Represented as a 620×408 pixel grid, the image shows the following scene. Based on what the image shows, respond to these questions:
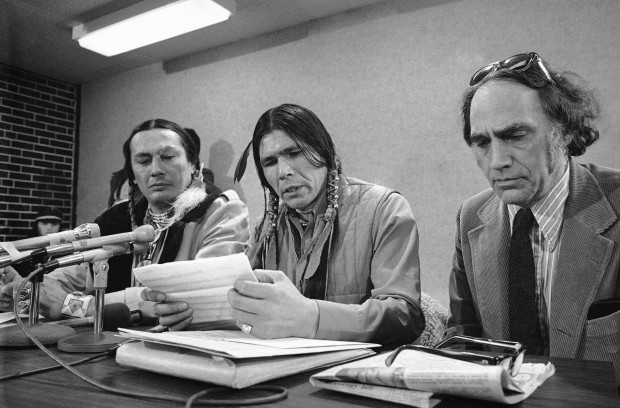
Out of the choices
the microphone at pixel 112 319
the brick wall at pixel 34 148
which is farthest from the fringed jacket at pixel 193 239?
the brick wall at pixel 34 148

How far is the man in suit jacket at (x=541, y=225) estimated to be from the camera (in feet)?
3.99

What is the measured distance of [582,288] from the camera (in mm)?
1222

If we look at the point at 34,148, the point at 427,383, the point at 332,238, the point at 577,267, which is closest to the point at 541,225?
the point at 577,267

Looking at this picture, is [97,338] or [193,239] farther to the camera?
[193,239]

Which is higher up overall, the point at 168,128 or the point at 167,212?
the point at 168,128

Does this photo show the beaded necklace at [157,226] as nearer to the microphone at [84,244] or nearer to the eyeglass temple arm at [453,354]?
the microphone at [84,244]

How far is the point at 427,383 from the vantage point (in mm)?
589

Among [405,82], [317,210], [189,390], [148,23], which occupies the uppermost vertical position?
[148,23]

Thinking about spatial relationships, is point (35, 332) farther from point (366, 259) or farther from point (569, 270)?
point (569, 270)

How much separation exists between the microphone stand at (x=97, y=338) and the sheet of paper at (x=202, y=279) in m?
0.14

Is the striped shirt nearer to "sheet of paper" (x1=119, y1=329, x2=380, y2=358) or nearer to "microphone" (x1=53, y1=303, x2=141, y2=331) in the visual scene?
"sheet of paper" (x1=119, y1=329, x2=380, y2=358)

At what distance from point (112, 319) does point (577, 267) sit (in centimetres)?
124

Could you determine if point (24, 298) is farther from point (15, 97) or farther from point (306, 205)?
point (15, 97)

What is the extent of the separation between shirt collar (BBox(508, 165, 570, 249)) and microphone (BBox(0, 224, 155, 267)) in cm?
107
